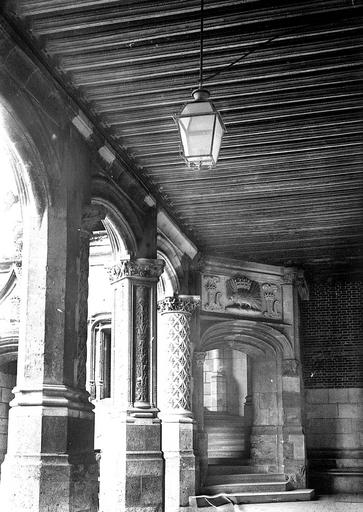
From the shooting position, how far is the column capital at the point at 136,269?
35.3 feet

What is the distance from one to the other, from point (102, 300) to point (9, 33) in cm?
802

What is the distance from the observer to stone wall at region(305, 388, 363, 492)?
1533cm

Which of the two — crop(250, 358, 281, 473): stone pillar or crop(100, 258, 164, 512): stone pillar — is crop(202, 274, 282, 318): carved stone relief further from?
crop(100, 258, 164, 512): stone pillar

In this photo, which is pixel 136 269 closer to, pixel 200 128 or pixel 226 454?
pixel 200 128

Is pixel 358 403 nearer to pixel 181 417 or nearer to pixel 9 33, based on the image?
pixel 181 417

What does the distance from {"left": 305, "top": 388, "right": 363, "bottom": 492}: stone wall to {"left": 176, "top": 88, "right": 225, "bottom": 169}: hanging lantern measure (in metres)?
11.2

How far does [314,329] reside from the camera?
653 inches

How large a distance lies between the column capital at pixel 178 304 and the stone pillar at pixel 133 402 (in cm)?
239

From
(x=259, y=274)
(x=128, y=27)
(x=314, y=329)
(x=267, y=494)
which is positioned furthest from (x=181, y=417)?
(x=128, y=27)

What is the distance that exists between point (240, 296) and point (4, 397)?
5670mm

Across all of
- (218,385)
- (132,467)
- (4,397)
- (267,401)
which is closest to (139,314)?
(132,467)

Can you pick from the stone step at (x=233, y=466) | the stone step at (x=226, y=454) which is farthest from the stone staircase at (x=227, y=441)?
the stone step at (x=233, y=466)

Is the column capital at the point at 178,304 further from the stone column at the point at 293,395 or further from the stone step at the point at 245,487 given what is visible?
the stone step at the point at 245,487

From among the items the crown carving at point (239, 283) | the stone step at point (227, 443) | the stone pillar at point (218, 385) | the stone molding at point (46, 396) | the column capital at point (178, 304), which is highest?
the crown carving at point (239, 283)
